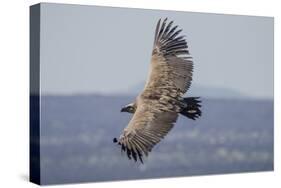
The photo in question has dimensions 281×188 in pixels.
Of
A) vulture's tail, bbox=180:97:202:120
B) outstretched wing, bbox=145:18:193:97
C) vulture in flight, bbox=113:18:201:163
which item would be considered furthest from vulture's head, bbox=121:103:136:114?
vulture's tail, bbox=180:97:202:120

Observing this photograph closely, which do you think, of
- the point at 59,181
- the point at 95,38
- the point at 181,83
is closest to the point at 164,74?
the point at 181,83

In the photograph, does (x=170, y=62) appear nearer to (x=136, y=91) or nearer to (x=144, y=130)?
(x=136, y=91)

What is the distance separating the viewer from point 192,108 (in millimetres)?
9289

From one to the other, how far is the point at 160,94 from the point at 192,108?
1.52 feet

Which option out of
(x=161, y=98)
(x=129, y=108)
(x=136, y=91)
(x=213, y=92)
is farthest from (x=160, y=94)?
(x=213, y=92)

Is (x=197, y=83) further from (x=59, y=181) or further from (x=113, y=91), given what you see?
(x=59, y=181)

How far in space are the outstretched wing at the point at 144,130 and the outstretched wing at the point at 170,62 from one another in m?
0.23

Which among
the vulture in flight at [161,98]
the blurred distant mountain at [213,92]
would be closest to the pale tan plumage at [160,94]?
the vulture in flight at [161,98]

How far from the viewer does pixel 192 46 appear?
9258 millimetres

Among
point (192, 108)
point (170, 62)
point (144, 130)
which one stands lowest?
point (144, 130)

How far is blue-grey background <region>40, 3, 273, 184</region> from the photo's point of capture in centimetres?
852

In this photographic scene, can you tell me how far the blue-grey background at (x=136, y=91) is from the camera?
8.52 m

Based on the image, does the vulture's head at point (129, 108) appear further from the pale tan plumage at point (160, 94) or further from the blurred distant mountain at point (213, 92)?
the blurred distant mountain at point (213, 92)

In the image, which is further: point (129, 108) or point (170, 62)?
point (170, 62)
